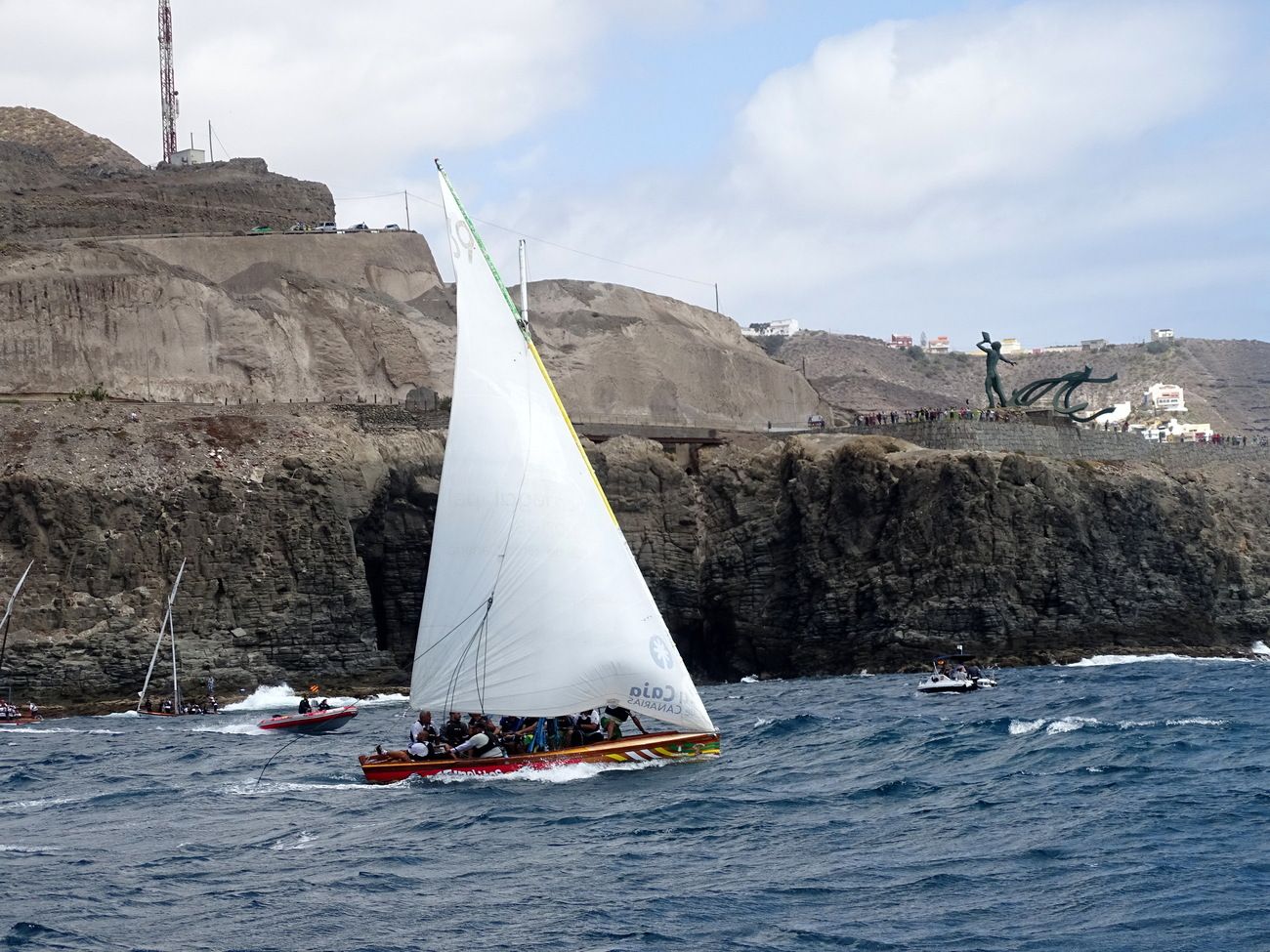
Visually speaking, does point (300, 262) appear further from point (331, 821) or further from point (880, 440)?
point (331, 821)

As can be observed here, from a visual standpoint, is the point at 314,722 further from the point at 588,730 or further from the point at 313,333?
the point at 313,333

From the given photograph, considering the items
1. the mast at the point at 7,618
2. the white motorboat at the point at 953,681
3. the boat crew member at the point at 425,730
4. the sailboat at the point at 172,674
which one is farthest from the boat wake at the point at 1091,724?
the mast at the point at 7,618

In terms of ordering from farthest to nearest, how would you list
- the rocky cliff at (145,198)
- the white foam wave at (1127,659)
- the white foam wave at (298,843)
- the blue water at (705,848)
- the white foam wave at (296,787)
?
the rocky cliff at (145,198) < the white foam wave at (1127,659) < the white foam wave at (296,787) < the white foam wave at (298,843) < the blue water at (705,848)

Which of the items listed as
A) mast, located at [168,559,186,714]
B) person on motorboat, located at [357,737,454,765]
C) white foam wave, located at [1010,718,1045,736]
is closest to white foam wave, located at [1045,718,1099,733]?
white foam wave, located at [1010,718,1045,736]

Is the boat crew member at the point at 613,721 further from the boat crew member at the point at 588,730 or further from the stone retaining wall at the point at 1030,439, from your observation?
the stone retaining wall at the point at 1030,439

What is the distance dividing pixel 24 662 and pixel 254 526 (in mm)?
11246

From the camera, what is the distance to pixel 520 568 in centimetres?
3356

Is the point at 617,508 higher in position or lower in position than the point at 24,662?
higher

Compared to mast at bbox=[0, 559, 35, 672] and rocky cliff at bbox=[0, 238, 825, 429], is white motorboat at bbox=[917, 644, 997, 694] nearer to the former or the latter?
mast at bbox=[0, 559, 35, 672]

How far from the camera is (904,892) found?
71.5 ft

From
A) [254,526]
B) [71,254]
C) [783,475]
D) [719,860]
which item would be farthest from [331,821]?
[71,254]

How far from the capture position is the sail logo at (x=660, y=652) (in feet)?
108

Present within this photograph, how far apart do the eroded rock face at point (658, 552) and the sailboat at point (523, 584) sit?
39.4m

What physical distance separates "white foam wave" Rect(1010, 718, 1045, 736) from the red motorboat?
64.0ft
